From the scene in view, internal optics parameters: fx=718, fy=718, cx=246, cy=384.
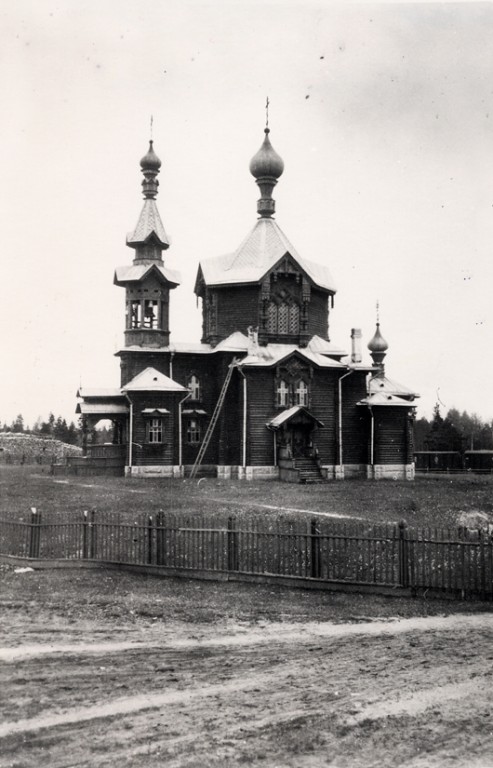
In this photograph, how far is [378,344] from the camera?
2100 inches

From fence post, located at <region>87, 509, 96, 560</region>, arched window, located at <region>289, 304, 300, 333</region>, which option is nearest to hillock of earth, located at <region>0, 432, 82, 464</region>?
arched window, located at <region>289, 304, 300, 333</region>

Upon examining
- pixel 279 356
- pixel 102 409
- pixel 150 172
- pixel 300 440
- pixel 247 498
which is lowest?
pixel 247 498

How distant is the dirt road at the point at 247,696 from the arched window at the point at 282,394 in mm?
26832

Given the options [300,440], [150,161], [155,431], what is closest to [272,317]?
[300,440]

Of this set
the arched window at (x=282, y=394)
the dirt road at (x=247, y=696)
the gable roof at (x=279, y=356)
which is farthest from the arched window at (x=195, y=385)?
the dirt road at (x=247, y=696)

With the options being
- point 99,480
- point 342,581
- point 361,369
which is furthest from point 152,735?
point 361,369

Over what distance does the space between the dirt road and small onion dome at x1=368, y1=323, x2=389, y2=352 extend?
4410 centimetres

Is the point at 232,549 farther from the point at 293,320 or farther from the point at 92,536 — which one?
the point at 293,320

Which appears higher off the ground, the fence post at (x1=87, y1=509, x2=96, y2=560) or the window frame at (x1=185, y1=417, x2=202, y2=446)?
the window frame at (x1=185, y1=417, x2=202, y2=446)

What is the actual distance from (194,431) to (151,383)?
3784 mm

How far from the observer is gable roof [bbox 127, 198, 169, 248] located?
134 ft

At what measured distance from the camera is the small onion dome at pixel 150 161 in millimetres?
42062

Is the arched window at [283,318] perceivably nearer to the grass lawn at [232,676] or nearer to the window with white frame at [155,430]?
the window with white frame at [155,430]

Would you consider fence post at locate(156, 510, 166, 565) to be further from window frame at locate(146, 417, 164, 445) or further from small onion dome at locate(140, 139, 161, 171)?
small onion dome at locate(140, 139, 161, 171)
